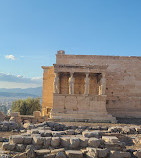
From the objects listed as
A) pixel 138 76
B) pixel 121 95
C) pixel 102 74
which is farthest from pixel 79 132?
pixel 138 76

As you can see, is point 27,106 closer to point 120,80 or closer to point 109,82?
point 109,82

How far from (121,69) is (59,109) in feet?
24.2

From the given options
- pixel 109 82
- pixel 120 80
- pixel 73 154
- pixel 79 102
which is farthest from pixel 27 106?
pixel 73 154

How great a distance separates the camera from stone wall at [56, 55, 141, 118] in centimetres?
1891

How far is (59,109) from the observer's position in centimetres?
1571

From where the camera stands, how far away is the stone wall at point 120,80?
62.0ft

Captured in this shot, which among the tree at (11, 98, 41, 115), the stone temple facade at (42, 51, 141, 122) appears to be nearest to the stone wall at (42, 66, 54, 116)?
the stone temple facade at (42, 51, 141, 122)

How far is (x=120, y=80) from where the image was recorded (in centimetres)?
1922

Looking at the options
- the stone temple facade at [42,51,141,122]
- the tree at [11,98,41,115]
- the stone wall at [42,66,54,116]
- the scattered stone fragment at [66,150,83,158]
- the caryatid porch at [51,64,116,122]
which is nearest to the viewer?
the scattered stone fragment at [66,150,83,158]

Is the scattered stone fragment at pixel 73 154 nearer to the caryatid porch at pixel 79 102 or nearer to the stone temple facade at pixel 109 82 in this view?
the caryatid porch at pixel 79 102

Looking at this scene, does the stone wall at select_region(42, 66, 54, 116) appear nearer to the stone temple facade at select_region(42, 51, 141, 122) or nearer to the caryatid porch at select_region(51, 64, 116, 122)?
the stone temple facade at select_region(42, 51, 141, 122)

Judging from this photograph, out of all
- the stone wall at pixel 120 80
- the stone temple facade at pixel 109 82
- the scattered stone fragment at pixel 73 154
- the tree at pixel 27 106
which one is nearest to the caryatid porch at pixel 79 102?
the stone temple facade at pixel 109 82

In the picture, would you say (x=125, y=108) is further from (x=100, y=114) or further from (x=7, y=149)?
(x=7, y=149)

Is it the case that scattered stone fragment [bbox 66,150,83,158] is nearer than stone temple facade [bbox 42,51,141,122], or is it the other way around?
scattered stone fragment [bbox 66,150,83,158]
